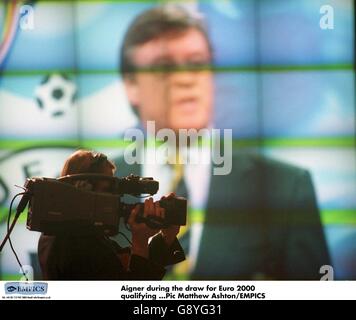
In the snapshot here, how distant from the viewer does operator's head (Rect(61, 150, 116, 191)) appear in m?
2.76

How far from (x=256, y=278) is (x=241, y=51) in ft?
3.18

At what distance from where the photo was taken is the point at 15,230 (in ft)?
9.21

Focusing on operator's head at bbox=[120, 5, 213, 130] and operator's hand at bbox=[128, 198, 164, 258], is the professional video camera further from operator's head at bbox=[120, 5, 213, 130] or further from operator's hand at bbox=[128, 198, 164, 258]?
operator's head at bbox=[120, 5, 213, 130]

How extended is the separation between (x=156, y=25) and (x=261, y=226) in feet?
3.20

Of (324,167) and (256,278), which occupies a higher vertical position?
(324,167)

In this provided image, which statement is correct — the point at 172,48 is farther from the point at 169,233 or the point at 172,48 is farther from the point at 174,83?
the point at 169,233

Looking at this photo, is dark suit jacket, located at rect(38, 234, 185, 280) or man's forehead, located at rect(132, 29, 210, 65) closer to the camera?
dark suit jacket, located at rect(38, 234, 185, 280)

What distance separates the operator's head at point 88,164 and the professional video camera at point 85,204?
0.10 ft

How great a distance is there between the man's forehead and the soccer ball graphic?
312 mm

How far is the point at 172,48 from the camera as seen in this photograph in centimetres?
280

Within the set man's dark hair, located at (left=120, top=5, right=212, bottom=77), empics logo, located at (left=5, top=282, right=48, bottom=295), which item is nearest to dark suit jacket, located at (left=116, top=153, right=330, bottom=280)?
man's dark hair, located at (left=120, top=5, right=212, bottom=77)

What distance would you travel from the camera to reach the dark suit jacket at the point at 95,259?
270 centimetres

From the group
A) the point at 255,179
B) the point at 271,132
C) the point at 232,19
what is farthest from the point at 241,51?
the point at 255,179
